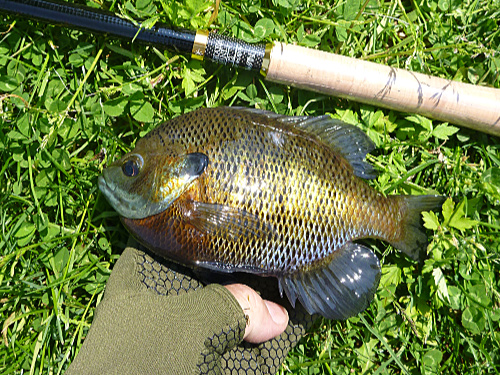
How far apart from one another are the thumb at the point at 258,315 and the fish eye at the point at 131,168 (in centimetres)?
88

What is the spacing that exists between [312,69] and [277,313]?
5.05ft

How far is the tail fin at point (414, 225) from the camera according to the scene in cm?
269

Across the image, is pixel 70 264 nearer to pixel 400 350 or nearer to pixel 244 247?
pixel 244 247

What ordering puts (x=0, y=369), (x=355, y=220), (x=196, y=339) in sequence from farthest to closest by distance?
(x=0, y=369) < (x=355, y=220) < (x=196, y=339)

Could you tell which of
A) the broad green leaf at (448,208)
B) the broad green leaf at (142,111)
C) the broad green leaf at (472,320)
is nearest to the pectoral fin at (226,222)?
the broad green leaf at (142,111)

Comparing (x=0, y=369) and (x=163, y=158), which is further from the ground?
(x=163, y=158)

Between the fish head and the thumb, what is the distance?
704 mm

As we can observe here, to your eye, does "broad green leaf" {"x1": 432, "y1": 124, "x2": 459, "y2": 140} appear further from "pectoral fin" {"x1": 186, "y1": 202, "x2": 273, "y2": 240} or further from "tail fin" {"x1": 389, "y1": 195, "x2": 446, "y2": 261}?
"pectoral fin" {"x1": 186, "y1": 202, "x2": 273, "y2": 240}

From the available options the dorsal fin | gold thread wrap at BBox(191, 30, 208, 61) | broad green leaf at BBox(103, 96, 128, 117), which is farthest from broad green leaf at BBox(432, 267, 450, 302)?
broad green leaf at BBox(103, 96, 128, 117)

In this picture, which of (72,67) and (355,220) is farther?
(72,67)

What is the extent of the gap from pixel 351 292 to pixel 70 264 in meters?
1.84

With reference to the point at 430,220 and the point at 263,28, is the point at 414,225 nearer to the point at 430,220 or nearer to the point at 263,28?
the point at 430,220

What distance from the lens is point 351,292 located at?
2.64 m

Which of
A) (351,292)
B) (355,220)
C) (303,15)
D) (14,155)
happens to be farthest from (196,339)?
(303,15)
